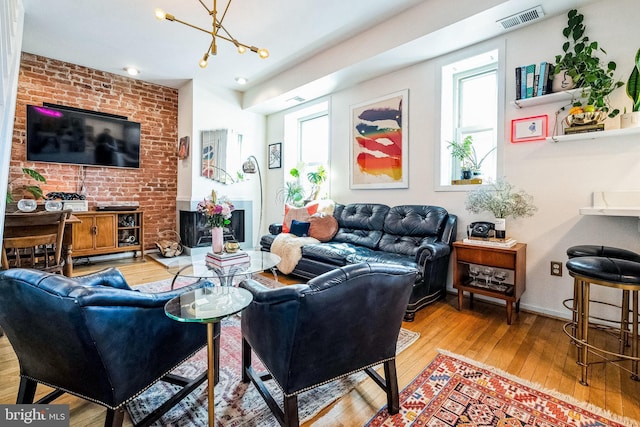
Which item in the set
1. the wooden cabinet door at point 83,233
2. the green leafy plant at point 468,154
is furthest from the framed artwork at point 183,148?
the green leafy plant at point 468,154

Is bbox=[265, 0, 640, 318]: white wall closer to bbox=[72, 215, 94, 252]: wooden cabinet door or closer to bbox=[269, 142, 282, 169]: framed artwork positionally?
bbox=[269, 142, 282, 169]: framed artwork

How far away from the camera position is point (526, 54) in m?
2.66

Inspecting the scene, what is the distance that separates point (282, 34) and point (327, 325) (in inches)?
133

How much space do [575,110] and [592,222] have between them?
913 mm

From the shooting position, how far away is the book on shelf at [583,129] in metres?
2.21

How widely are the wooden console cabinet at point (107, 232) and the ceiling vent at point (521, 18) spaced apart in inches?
199

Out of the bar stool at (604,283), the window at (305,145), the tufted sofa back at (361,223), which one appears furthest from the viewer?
the window at (305,145)

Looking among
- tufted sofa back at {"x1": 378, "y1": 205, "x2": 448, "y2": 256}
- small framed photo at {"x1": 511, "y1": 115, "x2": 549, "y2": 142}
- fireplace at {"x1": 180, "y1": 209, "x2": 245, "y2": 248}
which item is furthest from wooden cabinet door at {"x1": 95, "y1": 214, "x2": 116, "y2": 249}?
small framed photo at {"x1": 511, "y1": 115, "x2": 549, "y2": 142}

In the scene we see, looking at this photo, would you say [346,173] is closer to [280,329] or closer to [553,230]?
[553,230]

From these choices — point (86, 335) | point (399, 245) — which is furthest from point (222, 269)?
point (399, 245)

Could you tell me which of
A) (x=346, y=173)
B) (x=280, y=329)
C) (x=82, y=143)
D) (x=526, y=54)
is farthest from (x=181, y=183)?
(x=526, y=54)

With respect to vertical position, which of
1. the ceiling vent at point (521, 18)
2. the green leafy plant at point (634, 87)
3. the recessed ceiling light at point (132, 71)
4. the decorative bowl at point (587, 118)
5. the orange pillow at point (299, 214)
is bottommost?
the orange pillow at point (299, 214)

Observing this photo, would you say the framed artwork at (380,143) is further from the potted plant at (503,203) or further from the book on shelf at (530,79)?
the book on shelf at (530,79)

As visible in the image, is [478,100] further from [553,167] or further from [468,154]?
[553,167]
